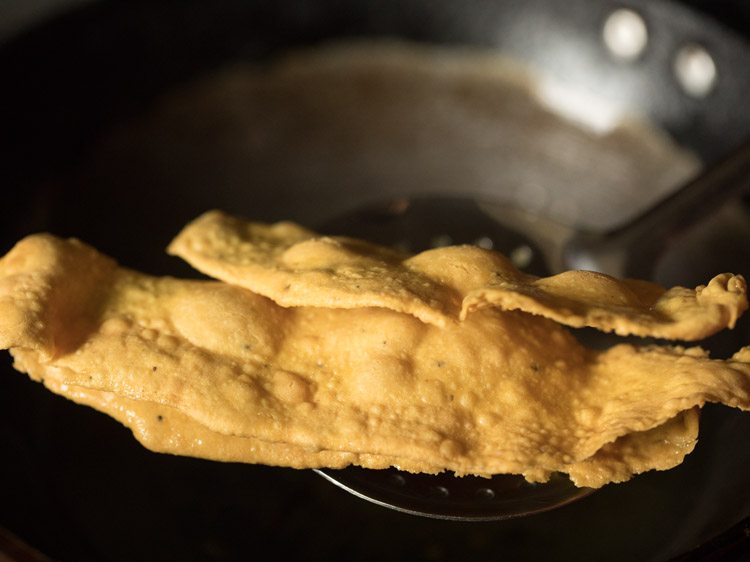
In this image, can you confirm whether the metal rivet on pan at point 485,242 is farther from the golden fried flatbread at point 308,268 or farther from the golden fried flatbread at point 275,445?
the golden fried flatbread at point 275,445

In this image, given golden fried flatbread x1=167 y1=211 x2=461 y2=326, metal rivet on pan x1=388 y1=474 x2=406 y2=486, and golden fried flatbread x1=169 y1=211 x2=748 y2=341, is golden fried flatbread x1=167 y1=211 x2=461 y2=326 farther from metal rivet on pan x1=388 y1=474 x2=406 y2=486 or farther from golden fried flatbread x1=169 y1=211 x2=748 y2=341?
metal rivet on pan x1=388 y1=474 x2=406 y2=486

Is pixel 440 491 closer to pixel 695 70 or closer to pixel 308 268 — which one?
pixel 308 268

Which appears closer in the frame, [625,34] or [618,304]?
[618,304]

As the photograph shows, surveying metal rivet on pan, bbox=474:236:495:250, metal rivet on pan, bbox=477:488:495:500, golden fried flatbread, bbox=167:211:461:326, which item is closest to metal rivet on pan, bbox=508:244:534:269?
metal rivet on pan, bbox=474:236:495:250

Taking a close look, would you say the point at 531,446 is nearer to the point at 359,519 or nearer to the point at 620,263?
the point at 359,519

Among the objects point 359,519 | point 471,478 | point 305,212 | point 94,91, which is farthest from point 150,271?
point 471,478

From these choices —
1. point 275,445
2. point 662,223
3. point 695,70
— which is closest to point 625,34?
point 695,70
